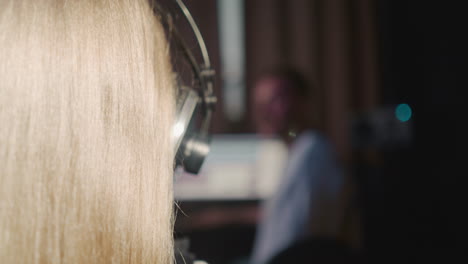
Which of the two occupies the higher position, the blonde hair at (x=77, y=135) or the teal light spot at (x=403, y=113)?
A: the blonde hair at (x=77, y=135)

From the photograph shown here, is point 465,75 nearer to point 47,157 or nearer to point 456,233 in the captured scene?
point 456,233

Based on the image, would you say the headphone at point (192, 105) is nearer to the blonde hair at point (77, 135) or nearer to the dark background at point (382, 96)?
the blonde hair at point (77, 135)

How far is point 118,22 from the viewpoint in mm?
412

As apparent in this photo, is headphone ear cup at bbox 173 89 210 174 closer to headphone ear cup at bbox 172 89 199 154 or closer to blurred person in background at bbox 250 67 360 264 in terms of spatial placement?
headphone ear cup at bbox 172 89 199 154

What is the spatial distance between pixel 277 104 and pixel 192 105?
1070 mm

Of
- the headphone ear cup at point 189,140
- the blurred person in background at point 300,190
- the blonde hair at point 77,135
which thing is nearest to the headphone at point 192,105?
the headphone ear cup at point 189,140

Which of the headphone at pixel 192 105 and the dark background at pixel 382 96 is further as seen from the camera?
the dark background at pixel 382 96

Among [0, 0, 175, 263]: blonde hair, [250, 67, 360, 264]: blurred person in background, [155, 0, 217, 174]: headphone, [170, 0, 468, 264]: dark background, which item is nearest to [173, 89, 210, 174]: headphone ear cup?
[155, 0, 217, 174]: headphone

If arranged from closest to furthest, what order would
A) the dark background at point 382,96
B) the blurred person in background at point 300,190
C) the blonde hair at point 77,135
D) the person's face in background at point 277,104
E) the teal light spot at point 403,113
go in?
the blonde hair at point 77,135 → the blurred person in background at point 300,190 → the person's face in background at point 277,104 → the dark background at point 382,96 → the teal light spot at point 403,113

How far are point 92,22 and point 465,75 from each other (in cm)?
163

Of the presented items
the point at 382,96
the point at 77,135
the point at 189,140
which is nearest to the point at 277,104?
the point at 382,96

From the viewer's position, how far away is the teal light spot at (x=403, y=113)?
1823mm

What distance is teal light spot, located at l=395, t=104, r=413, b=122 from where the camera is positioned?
5.98 feet

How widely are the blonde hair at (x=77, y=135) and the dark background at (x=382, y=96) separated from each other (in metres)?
1.15
